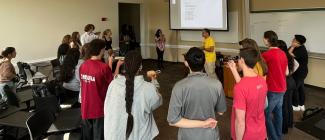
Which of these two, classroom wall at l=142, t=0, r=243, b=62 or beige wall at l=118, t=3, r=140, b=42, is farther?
beige wall at l=118, t=3, r=140, b=42

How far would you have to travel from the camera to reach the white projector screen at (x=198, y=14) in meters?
8.29

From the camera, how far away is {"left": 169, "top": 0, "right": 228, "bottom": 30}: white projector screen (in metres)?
8.29

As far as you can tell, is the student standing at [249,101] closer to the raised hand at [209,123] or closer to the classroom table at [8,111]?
the raised hand at [209,123]

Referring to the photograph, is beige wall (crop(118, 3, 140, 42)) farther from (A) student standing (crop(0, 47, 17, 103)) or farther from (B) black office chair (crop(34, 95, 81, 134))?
(B) black office chair (crop(34, 95, 81, 134))

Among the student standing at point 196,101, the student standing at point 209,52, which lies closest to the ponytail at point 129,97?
the student standing at point 196,101

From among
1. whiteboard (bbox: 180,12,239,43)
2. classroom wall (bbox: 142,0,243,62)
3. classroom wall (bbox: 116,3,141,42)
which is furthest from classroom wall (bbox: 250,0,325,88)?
classroom wall (bbox: 116,3,141,42)

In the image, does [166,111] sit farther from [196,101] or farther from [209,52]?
[196,101]

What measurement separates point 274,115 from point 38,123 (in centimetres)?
260

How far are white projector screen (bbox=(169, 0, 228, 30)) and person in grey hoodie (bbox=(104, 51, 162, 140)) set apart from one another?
6522 mm

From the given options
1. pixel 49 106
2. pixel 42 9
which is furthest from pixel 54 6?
pixel 49 106

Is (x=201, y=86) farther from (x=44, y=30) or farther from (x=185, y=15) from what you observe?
(x=185, y=15)

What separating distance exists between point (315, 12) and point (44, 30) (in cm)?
644

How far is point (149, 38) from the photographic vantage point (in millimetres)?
11445

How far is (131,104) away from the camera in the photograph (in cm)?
209
